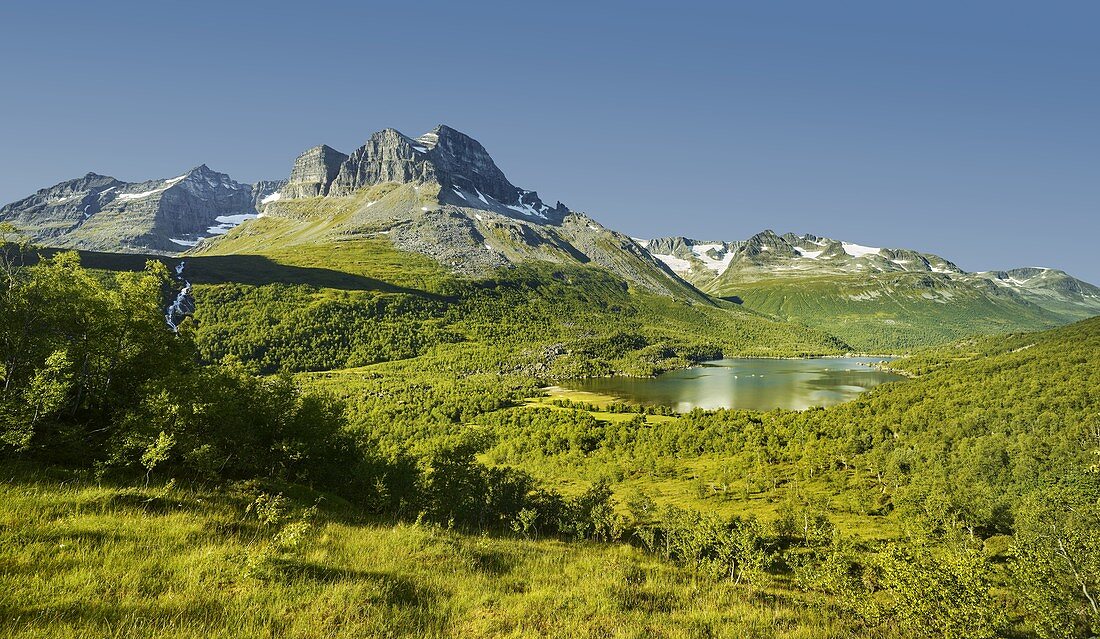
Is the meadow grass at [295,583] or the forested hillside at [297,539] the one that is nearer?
the meadow grass at [295,583]

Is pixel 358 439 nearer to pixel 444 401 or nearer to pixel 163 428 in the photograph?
pixel 163 428

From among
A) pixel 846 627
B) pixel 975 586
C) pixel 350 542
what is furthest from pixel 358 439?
pixel 975 586

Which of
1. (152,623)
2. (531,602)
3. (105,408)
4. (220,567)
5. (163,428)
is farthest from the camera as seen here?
(105,408)

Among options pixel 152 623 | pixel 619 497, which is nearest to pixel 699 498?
pixel 619 497

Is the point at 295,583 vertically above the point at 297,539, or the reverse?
the point at 297,539

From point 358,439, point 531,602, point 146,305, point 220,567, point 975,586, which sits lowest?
point 975,586

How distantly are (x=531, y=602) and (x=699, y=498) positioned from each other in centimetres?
11779

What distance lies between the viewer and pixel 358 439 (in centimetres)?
4050

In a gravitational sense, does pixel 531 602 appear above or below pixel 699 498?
above

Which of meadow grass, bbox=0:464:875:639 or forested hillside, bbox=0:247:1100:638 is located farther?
forested hillside, bbox=0:247:1100:638

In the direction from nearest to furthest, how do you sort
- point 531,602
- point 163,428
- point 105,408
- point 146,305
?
point 531,602
point 163,428
point 105,408
point 146,305

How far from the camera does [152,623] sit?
899cm

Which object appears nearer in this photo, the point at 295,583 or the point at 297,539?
the point at 295,583

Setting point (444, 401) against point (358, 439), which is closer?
point (358, 439)
